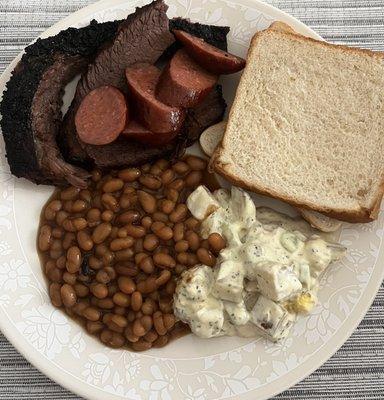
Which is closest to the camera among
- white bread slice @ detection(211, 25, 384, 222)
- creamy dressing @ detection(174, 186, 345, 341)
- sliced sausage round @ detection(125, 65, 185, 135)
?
creamy dressing @ detection(174, 186, 345, 341)

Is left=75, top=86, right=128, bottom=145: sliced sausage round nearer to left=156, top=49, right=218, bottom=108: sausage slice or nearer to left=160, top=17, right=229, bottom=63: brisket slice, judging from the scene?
left=156, top=49, right=218, bottom=108: sausage slice

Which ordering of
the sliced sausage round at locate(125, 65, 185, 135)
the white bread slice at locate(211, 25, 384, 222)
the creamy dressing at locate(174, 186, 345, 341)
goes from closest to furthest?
the creamy dressing at locate(174, 186, 345, 341) → the sliced sausage round at locate(125, 65, 185, 135) → the white bread slice at locate(211, 25, 384, 222)

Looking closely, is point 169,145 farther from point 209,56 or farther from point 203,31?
point 203,31

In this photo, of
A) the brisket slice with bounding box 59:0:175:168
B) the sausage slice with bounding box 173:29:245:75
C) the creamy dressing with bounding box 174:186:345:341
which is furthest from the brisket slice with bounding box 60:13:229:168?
the creamy dressing with bounding box 174:186:345:341

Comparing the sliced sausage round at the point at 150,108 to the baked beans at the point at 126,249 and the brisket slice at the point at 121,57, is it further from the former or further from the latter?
the baked beans at the point at 126,249

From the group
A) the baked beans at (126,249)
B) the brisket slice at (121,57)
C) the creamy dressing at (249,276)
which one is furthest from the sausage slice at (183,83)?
the creamy dressing at (249,276)

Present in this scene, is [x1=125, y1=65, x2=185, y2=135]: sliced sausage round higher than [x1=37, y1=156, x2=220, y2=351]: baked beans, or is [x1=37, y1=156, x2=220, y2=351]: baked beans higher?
[x1=125, y1=65, x2=185, y2=135]: sliced sausage round

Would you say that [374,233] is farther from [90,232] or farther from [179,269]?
[90,232]
